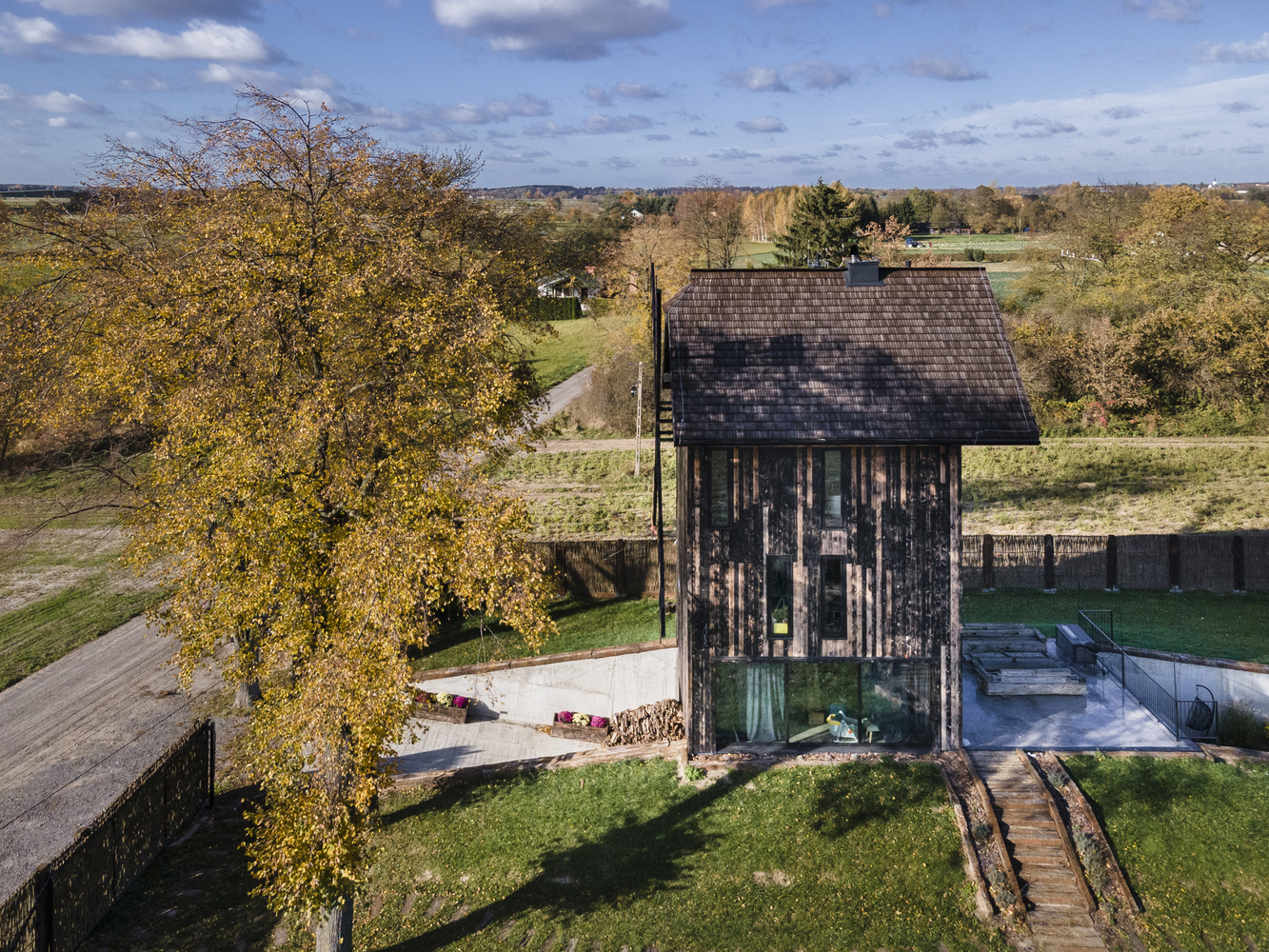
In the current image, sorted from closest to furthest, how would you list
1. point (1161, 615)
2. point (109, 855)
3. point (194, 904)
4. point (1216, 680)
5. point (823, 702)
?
point (109, 855), point (194, 904), point (823, 702), point (1216, 680), point (1161, 615)

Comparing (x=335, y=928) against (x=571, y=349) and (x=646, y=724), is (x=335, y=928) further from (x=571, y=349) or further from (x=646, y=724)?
(x=571, y=349)

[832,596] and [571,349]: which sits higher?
[571,349]

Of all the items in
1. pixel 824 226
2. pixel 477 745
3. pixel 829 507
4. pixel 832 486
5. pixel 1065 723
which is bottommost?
Result: pixel 477 745

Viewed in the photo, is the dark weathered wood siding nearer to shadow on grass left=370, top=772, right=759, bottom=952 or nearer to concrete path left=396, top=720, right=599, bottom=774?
shadow on grass left=370, top=772, right=759, bottom=952

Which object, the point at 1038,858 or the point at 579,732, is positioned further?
the point at 579,732

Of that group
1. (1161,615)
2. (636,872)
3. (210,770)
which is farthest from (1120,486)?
(210,770)

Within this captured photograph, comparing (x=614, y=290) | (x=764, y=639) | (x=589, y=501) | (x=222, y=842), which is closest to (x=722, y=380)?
(x=764, y=639)

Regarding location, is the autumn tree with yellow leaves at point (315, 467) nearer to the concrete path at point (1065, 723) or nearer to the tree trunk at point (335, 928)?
the tree trunk at point (335, 928)
